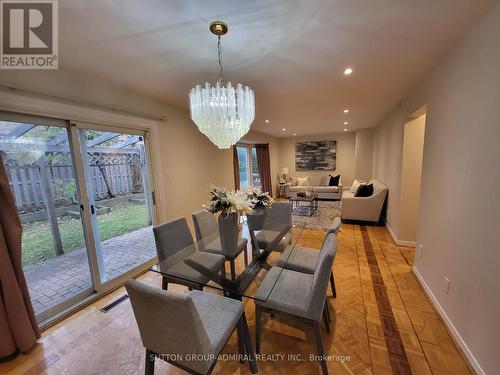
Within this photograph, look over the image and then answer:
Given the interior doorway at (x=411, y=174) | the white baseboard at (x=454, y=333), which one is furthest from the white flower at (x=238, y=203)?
the interior doorway at (x=411, y=174)

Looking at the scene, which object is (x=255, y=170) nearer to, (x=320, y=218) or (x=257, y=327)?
(x=320, y=218)

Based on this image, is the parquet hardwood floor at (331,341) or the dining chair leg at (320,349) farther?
the parquet hardwood floor at (331,341)

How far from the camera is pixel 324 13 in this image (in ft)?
3.96

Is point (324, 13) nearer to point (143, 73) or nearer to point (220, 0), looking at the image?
point (220, 0)

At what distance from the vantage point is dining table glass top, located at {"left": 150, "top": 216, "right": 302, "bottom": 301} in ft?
5.00

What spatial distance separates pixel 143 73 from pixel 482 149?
2.77 metres

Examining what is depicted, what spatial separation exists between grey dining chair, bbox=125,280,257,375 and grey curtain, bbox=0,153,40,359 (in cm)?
120

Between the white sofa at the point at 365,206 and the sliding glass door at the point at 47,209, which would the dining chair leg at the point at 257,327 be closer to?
the sliding glass door at the point at 47,209

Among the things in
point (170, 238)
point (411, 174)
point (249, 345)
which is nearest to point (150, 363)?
point (249, 345)

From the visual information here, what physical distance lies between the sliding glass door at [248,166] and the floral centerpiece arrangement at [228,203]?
474 cm

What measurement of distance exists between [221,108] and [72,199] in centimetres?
177

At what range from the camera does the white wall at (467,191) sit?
1204 millimetres

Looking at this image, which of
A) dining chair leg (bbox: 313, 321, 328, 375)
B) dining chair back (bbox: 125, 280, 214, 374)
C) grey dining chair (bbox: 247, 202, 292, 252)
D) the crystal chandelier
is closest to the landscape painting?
grey dining chair (bbox: 247, 202, 292, 252)

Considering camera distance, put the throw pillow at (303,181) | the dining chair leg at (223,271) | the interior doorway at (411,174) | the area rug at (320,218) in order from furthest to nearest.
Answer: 1. the throw pillow at (303,181)
2. the area rug at (320,218)
3. the interior doorway at (411,174)
4. the dining chair leg at (223,271)
